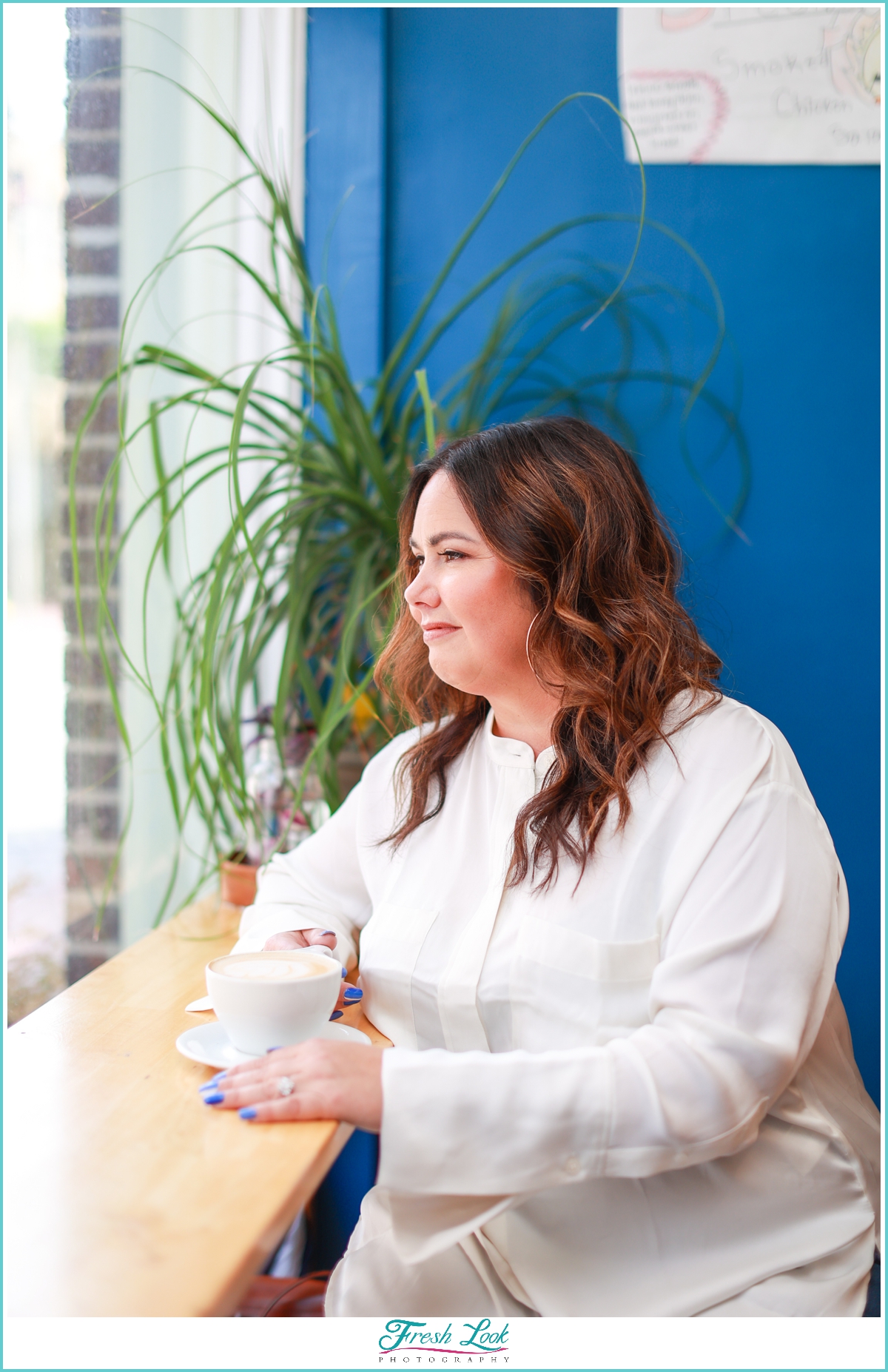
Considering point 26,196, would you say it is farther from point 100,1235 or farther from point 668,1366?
point 668,1366

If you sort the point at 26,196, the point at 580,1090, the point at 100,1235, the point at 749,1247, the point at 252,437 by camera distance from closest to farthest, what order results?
Result: 1. the point at 100,1235
2. the point at 580,1090
3. the point at 749,1247
4. the point at 26,196
5. the point at 252,437

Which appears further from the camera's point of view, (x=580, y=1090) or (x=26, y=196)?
(x=26, y=196)

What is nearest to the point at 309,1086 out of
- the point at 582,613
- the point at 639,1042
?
the point at 639,1042

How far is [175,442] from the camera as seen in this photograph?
1.80 m

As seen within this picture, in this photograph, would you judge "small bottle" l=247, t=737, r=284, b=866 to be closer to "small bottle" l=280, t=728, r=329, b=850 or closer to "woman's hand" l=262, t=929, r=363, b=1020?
"small bottle" l=280, t=728, r=329, b=850

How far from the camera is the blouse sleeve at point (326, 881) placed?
1259 mm

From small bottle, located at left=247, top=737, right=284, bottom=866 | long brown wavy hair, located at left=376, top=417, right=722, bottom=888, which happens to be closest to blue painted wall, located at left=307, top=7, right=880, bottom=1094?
long brown wavy hair, located at left=376, top=417, right=722, bottom=888

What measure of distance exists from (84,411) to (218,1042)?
1072 mm

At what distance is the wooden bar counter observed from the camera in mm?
610

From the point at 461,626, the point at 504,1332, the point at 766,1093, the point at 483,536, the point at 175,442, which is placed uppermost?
the point at 175,442

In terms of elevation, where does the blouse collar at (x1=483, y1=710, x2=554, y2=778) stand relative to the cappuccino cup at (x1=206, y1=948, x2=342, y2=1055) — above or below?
above

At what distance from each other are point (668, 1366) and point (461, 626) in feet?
2.62

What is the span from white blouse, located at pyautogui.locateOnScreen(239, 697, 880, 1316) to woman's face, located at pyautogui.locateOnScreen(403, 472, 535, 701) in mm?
118

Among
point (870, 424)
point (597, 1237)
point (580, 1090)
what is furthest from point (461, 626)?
point (870, 424)
